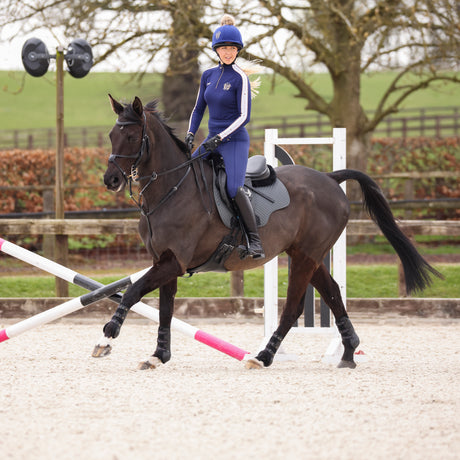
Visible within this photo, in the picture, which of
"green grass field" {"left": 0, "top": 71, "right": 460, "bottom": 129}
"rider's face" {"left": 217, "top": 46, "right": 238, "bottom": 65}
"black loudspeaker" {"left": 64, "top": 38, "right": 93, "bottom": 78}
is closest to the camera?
"rider's face" {"left": 217, "top": 46, "right": 238, "bottom": 65}

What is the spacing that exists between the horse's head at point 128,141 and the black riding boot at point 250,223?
75 cm

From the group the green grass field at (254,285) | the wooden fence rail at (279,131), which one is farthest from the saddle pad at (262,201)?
the wooden fence rail at (279,131)

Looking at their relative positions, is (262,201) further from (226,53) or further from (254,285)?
(254,285)

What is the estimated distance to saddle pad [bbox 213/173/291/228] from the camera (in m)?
5.79

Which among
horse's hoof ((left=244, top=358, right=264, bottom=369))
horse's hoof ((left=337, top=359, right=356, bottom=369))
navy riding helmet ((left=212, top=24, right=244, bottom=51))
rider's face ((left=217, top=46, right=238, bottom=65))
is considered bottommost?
horse's hoof ((left=337, top=359, right=356, bottom=369))

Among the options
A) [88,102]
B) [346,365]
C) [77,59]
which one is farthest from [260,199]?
[88,102]

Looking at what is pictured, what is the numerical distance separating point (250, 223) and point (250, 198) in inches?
10.6

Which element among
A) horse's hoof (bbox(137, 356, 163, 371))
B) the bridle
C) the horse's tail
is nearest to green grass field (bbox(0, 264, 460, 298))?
the horse's tail

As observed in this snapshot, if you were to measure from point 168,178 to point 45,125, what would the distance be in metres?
39.5

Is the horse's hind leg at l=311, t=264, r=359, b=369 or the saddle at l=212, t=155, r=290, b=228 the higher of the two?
the saddle at l=212, t=155, r=290, b=228

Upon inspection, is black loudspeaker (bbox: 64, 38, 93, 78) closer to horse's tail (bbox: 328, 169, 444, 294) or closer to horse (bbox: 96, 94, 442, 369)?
horse (bbox: 96, 94, 442, 369)

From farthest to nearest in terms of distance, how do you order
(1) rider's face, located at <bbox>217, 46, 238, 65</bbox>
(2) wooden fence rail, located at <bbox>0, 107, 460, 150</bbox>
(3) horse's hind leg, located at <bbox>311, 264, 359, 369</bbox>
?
(2) wooden fence rail, located at <bbox>0, 107, 460, 150</bbox> < (3) horse's hind leg, located at <bbox>311, 264, 359, 369</bbox> < (1) rider's face, located at <bbox>217, 46, 238, 65</bbox>

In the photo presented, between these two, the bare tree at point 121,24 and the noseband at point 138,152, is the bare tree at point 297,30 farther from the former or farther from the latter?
the noseband at point 138,152

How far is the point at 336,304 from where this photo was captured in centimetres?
634
